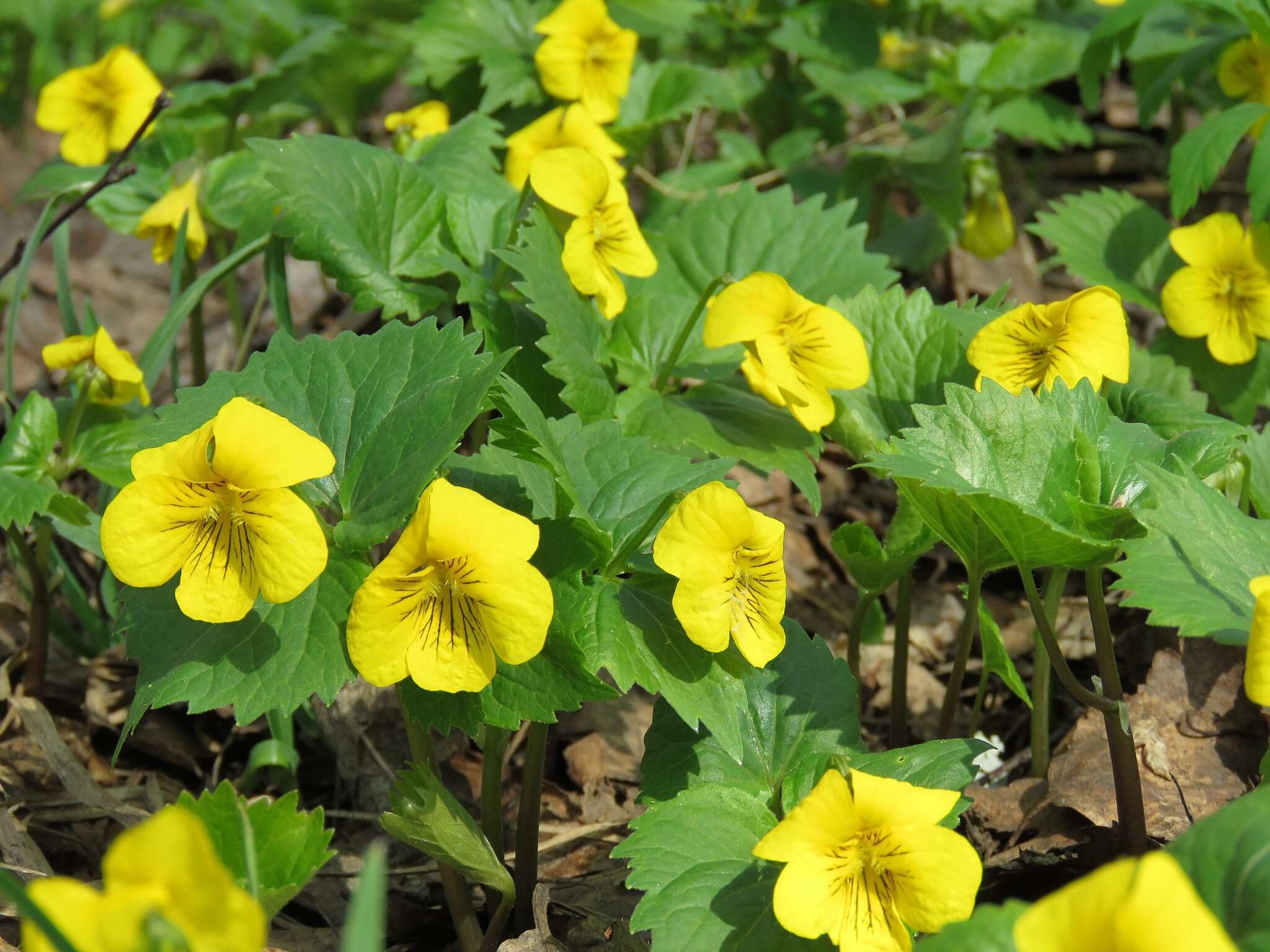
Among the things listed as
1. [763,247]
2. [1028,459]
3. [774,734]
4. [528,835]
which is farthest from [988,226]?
[528,835]

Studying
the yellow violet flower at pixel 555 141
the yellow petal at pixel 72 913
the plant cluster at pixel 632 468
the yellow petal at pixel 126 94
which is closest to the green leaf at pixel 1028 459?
the plant cluster at pixel 632 468

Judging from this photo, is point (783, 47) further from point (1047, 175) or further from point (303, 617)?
point (303, 617)

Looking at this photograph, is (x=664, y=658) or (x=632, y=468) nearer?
(x=664, y=658)

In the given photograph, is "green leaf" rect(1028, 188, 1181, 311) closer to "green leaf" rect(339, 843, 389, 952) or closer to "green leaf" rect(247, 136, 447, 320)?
"green leaf" rect(247, 136, 447, 320)

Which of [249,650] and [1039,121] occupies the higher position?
[1039,121]

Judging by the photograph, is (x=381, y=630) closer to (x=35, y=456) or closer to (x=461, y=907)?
(x=461, y=907)

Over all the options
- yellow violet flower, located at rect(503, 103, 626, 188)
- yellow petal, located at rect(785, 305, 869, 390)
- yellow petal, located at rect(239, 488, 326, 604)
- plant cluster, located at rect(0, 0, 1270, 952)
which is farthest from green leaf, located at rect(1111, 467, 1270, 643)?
yellow violet flower, located at rect(503, 103, 626, 188)

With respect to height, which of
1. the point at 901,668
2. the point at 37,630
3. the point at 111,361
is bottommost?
the point at 37,630

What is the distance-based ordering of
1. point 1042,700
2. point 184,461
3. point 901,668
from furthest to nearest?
1. point 901,668
2. point 1042,700
3. point 184,461
